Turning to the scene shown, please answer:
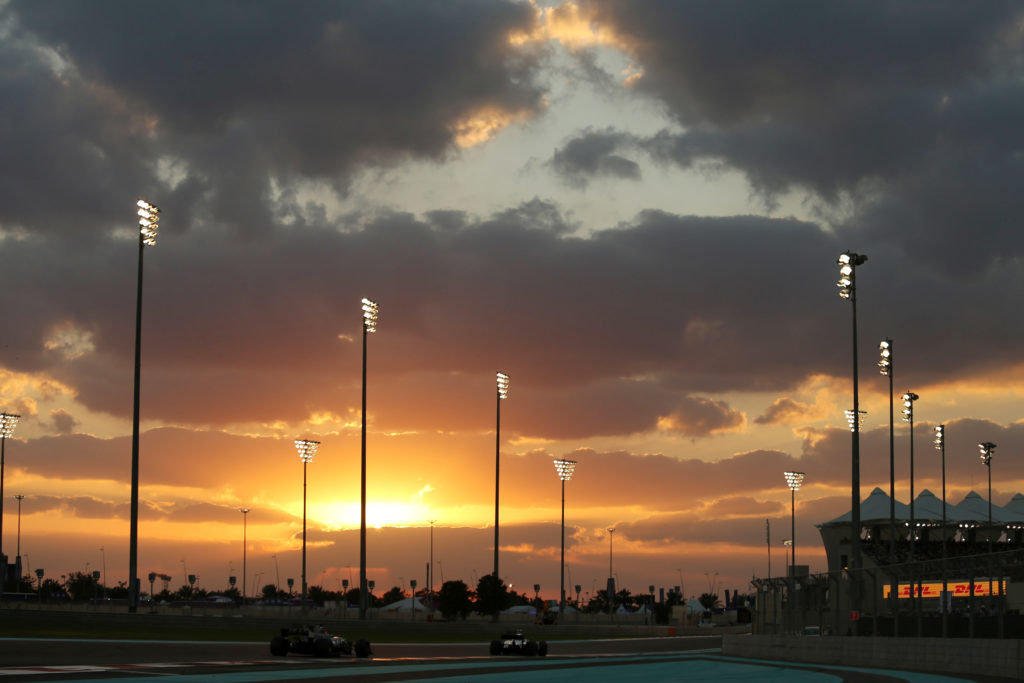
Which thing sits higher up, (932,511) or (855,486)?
(855,486)

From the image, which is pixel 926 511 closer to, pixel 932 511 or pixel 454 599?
pixel 932 511

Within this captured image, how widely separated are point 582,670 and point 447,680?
31.1ft

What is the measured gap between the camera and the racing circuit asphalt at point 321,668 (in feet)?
107

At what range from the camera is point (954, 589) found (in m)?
35.1

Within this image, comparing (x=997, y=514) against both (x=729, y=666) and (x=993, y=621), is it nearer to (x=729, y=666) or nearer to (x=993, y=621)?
(x=729, y=666)

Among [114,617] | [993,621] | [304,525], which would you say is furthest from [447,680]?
[304,525]

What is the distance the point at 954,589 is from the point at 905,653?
183 inches

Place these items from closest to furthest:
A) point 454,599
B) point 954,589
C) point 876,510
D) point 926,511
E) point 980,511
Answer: point 954,589
point 454,599
point 876,510
point 926,511
point 980,511

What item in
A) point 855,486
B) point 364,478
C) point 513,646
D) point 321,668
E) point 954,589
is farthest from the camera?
point 364,478

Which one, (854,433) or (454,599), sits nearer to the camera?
(854,433)

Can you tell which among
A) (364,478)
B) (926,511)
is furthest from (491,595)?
(926,511)

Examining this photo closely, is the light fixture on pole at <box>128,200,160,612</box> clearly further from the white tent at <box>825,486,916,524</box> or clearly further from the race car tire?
the white tent at <box>825,486,916,524</box>

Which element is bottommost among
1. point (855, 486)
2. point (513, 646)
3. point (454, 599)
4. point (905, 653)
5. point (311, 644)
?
point (454, 599)

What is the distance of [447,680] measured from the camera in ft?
109
